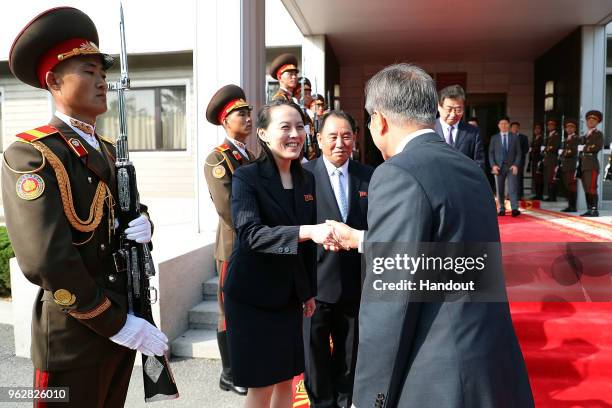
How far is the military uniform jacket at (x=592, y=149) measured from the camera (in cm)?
897

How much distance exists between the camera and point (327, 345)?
2.96m

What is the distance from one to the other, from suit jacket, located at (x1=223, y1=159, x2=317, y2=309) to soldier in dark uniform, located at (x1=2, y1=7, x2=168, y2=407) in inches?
17.7

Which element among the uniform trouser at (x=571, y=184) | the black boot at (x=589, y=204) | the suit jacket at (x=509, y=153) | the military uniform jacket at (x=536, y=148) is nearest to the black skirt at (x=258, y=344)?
the suit jacket at (x=509, y=153)

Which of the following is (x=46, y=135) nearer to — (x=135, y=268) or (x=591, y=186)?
(x=135, y=268)

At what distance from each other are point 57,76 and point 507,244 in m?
5.05

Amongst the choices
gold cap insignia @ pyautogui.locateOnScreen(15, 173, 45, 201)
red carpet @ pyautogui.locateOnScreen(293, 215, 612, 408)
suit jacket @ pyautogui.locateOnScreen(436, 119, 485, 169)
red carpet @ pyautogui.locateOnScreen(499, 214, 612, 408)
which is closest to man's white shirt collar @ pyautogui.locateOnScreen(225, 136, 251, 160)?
red carpet @ pyautogui.locateOnScreen(293, 215, 612, 408)

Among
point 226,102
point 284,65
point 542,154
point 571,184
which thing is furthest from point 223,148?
point 542,154

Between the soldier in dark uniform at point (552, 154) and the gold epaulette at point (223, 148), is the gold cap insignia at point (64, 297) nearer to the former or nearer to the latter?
the gold epaulette at point (223, 148)

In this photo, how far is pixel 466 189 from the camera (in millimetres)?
1381

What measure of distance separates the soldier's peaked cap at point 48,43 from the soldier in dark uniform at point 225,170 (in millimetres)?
1638

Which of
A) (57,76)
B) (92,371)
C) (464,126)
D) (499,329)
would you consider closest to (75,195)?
(57,76)

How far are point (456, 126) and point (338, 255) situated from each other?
3.23 m

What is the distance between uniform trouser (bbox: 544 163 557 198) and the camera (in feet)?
36.7

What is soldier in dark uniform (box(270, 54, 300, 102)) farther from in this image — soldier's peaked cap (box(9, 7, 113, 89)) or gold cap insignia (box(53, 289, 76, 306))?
gold cap insignia (box(53, 289, 76, 306))
